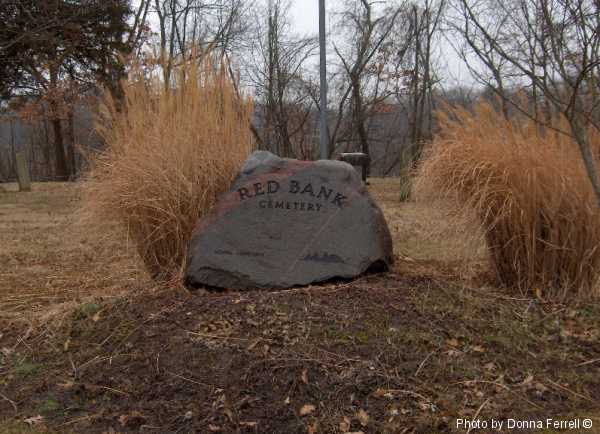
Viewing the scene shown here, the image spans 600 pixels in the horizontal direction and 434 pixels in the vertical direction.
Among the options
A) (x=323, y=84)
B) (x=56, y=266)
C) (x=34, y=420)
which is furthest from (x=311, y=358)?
(x=323, y=84)

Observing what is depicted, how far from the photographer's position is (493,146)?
3064 mm

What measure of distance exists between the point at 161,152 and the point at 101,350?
1.32 m

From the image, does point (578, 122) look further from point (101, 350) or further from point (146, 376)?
point (101, 350)

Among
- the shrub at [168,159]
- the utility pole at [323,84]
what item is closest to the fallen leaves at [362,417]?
the shrub at [168,159]

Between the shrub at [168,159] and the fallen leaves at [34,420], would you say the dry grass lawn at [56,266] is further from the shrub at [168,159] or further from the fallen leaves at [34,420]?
the fallen leaves at [34,420]

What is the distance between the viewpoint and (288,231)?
3434 mm

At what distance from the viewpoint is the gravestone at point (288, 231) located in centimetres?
332

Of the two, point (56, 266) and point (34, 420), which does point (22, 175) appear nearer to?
point (56, 266)

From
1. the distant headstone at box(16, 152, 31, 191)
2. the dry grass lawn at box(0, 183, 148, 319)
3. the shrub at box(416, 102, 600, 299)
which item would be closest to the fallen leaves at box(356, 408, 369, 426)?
the shrub at box(416, 102, 600, 299)

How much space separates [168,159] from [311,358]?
169 cm

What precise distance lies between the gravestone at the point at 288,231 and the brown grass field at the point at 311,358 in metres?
0.18

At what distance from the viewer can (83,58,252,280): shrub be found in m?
3.54

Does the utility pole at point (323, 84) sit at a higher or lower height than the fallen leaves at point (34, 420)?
higher

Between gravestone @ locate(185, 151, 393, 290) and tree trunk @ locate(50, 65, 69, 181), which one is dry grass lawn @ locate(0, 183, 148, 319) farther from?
tree trunk @ locate(50, 65, 69, 181)
